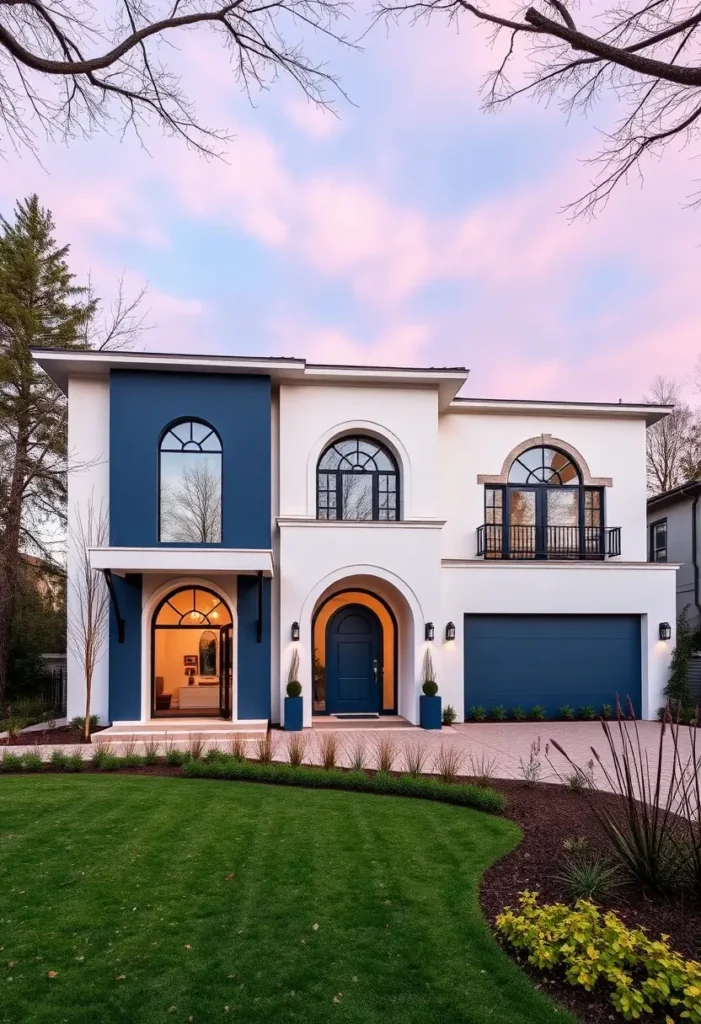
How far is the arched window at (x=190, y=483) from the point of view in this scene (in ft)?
42.2

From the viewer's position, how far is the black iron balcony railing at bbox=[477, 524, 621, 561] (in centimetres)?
1514

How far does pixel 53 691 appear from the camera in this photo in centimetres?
1630

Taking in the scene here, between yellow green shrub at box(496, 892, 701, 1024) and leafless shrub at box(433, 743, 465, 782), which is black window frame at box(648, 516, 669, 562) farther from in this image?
yellow green shrub at box(496, 892, 701, 1024)

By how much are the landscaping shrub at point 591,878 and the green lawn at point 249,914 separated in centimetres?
72

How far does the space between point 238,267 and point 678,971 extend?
47.6 ft

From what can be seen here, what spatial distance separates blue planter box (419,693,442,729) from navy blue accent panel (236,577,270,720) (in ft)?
10.6

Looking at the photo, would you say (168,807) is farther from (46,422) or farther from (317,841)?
(46,422)

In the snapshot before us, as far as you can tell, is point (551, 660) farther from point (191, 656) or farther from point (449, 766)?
point (191, 656)

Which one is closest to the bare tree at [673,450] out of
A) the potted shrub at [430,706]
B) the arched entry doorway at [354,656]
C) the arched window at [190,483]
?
the arched entry doorway at [354,656]

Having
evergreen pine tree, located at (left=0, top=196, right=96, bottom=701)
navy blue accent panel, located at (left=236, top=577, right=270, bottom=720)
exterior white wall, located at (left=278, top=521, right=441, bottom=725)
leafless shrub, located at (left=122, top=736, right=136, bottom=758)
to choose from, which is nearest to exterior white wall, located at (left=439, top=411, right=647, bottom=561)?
exterior white wall, located at (left=278, top=521, right=441, bottom=725)

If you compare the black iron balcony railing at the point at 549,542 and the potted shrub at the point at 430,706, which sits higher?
the black iron balcony railing at the point at 549,542

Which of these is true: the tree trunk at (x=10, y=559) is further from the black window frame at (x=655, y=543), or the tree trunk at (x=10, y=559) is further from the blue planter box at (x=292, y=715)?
the black window frame at (x=655, y=543)

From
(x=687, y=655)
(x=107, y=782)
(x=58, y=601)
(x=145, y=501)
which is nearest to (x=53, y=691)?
(x=58, y=601)

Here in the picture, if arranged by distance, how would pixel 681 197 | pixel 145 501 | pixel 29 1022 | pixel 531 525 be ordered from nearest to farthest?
pixel 29 1022, pixel 681 197, pixel 145 501, pixel 531 525
